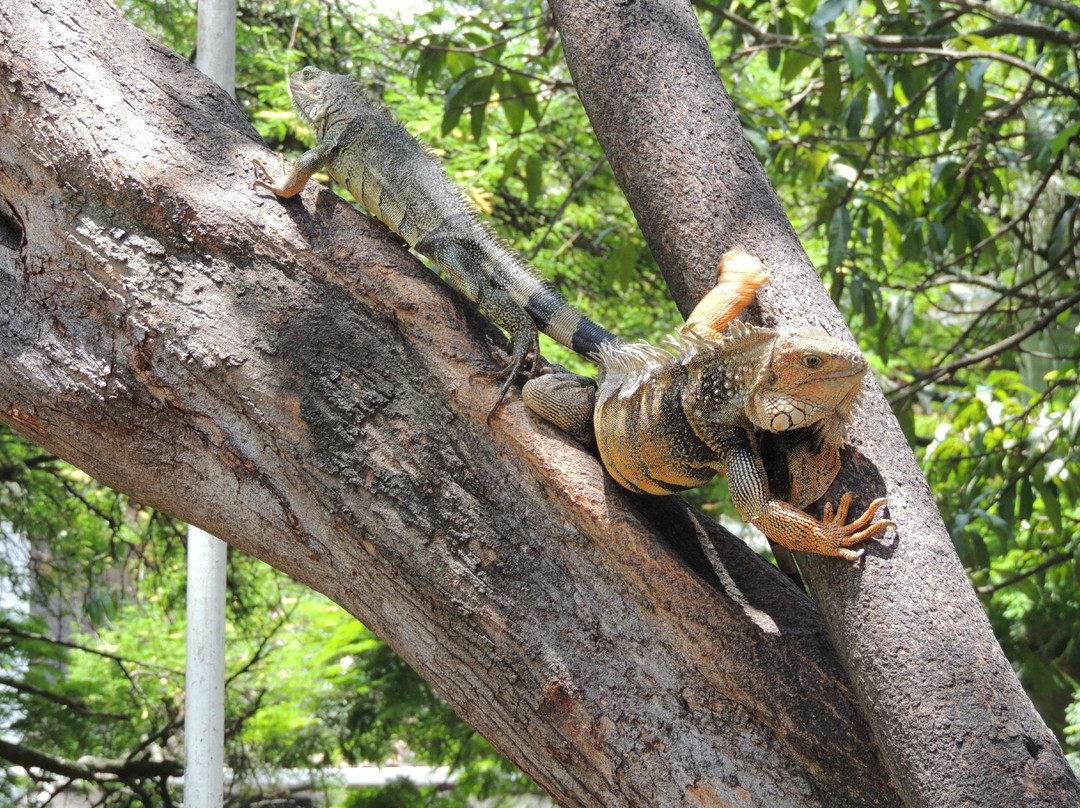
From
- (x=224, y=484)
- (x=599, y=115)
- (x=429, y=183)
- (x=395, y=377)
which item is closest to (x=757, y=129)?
(x=429, y=183)

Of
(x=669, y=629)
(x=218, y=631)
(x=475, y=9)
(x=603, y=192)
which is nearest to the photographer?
(x=669, y=629)

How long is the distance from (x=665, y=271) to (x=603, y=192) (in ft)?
17.9

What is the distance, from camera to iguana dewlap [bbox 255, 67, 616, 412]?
146 inches

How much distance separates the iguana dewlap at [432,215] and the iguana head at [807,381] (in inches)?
43.0

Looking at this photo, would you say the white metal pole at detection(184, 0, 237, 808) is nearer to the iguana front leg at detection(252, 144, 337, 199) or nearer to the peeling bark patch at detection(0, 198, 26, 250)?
the iguana front leg at detection(252, 144, 337, 199)

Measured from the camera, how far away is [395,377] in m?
2.70

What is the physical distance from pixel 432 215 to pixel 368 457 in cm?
158

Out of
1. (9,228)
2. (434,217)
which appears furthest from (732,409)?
(9,228)

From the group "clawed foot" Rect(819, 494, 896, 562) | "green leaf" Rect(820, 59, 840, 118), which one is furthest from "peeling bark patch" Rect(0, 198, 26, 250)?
"green leaf" Rect(820, 59, 840, 118)

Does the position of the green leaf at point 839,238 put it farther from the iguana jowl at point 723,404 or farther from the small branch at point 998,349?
the iguana jowl at point 723,404

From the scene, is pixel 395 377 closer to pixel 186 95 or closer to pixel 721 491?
pixel 186 95

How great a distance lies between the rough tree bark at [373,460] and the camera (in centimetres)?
245

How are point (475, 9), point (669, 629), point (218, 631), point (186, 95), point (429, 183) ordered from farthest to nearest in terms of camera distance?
1. point (475, 9)
2. point (218, 631)
3. point (429, 183)
4. point (186, 95)
5. point (669, 629)

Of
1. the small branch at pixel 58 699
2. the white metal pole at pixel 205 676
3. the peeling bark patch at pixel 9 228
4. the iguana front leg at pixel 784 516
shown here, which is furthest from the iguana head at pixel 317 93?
the small branch at pixel 58 699
